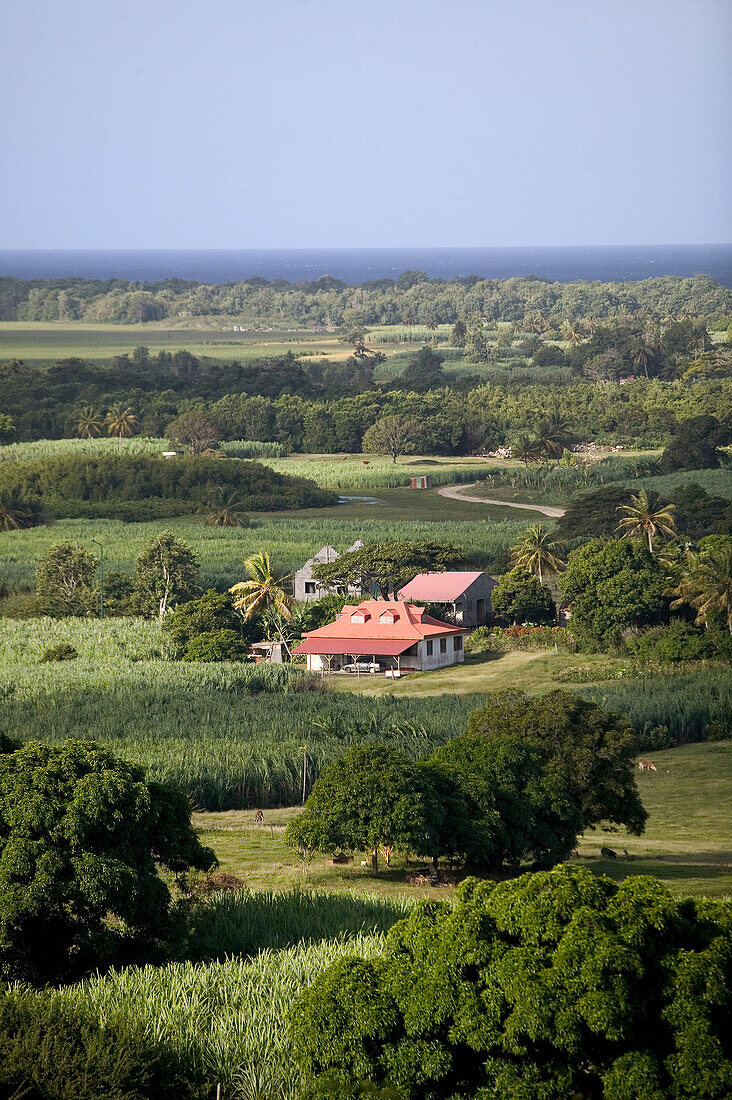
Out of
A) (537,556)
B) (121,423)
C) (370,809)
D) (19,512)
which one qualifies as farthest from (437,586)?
(121,423)

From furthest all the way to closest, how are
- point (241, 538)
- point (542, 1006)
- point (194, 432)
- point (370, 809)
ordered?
point (194, 432) < point (241, 538) < point (370, 809) < point (542, 1006)

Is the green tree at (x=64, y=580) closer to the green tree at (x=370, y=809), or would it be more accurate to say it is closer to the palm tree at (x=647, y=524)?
the palm tree at (x=647, y=524)

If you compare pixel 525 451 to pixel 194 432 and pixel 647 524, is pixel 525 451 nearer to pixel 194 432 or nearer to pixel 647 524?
pixel 194 432

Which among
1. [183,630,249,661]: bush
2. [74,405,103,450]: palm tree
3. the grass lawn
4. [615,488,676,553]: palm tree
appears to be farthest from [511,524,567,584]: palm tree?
[74,405,103,450]: palm tree

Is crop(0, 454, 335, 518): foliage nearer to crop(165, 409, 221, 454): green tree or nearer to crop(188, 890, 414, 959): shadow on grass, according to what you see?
crop(165, 409, 221, 454): green tree

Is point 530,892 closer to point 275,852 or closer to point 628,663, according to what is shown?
point 275,852

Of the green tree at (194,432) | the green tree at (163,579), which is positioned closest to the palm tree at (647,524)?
the green tree at (163,579)
